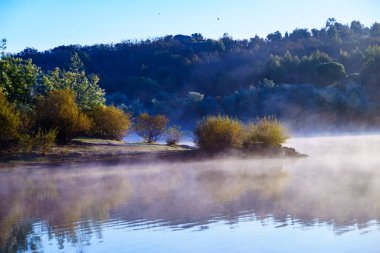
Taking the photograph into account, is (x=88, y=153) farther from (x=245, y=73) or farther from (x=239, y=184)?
(x=245, y=73)

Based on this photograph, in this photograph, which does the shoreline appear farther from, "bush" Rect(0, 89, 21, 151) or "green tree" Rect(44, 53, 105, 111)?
"green tree" Rect(44, 53, 105, 111)

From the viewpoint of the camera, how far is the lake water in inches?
356

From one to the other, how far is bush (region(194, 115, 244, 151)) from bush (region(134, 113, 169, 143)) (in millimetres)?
4578

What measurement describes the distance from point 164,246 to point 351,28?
14099 centimetres

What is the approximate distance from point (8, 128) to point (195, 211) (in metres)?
15.5

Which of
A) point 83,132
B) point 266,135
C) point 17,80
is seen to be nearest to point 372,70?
point 266,135

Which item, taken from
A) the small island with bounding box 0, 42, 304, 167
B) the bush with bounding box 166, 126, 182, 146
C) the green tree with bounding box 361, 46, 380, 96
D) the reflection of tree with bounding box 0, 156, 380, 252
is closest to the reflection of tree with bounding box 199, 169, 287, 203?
the reflection of tree with bounding box 0, 156, 380, 252

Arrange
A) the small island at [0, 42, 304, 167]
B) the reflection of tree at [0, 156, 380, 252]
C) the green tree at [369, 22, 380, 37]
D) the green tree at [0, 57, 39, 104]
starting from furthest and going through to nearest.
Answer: the green tree at [369, 22, 380, 37], the green tree at [0, 57, 39, 104], the small island at [0, 42, 304, 167], the reflection of tree at [0, 156, 380, 252]

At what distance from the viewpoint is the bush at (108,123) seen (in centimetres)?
3158

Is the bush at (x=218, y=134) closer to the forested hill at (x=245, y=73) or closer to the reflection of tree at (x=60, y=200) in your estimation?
the reflection of tree at (x=60, y=200)

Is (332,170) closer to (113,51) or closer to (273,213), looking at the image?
(273,213)

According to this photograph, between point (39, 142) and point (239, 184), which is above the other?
point (39, 142)

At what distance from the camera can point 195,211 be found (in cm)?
1189

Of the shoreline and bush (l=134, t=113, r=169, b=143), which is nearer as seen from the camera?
the shoreline
